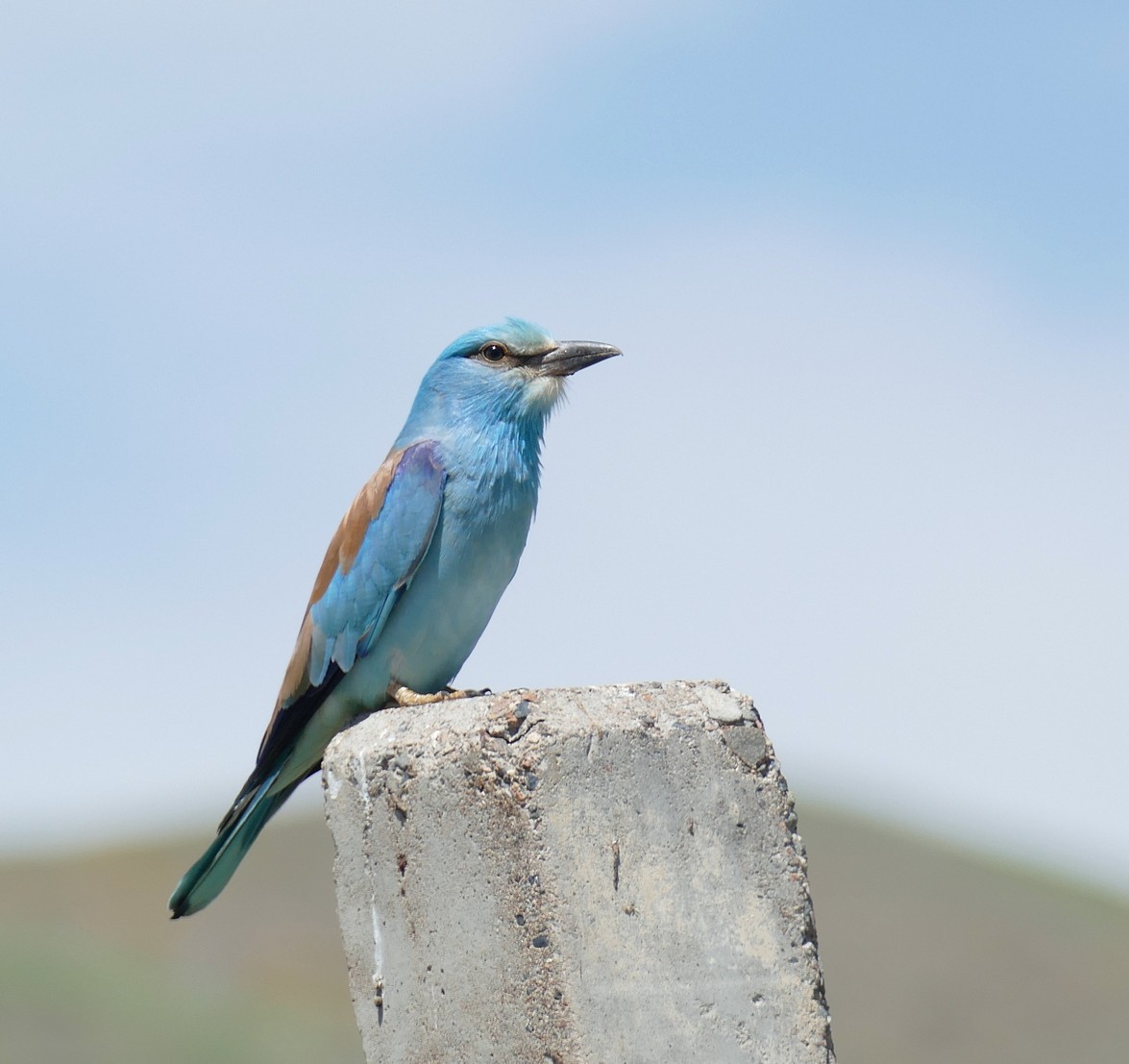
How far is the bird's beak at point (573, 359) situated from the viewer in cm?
604

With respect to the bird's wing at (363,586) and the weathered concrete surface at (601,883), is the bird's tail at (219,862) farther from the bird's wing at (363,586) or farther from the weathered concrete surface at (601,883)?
the weathered concrete surface at (601,883)

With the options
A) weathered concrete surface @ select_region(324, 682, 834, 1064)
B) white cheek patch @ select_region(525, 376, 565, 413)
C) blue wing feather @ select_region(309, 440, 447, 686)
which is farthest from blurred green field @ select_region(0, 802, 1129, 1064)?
weathered concrete surface @ select_region(324, 682, 834, 1064)

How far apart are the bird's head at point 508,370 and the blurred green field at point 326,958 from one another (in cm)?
1464

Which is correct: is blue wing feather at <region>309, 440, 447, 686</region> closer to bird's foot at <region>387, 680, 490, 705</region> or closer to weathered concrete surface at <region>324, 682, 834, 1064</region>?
bird's foot at <region>387, 680, 490, 705</region>

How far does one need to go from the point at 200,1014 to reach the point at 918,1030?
12732 mm

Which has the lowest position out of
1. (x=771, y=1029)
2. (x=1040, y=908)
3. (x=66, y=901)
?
(x=66, y=901)

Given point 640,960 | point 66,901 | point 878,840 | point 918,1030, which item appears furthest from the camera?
point 878,840

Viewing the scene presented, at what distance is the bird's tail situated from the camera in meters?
5.46

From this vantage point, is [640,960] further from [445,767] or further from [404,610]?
[404,610]

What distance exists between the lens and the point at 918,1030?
1096 inches

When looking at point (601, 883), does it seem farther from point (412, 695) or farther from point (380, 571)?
point (380, 571)

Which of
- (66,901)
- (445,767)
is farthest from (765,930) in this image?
(66,901)

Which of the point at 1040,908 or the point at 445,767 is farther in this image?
the point at 1040,908

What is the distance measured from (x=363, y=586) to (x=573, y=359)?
114cm
